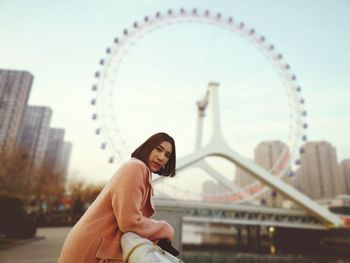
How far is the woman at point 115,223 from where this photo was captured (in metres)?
1.19

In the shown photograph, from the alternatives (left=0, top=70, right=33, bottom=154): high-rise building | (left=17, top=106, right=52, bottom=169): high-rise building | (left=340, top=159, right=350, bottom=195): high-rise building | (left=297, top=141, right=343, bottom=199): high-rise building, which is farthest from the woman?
(left=340, top=159, right=350, bottom=195): high-rise building

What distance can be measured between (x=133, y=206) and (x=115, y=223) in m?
0.16

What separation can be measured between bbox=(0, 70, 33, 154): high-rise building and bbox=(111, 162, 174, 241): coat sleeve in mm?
44546

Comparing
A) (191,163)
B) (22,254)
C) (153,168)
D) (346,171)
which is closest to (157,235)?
(153,168)

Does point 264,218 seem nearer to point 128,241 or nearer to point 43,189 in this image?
point 43,189

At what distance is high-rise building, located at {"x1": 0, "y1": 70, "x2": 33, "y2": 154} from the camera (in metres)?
41.7

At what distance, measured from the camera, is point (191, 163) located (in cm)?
2366

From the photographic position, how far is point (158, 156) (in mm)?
1559

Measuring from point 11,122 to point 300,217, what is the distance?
39.7 metres

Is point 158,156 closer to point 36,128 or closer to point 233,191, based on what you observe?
point 233,191

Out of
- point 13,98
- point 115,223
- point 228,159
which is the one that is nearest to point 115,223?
point 115,223

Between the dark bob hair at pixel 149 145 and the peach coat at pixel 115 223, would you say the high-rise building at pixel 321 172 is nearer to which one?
the dark bob hair at pixel 149 145

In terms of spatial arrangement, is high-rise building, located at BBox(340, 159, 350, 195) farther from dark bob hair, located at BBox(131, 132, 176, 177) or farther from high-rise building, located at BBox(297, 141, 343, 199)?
dark bob hair, located at BBox(131, 132, 176, 177)

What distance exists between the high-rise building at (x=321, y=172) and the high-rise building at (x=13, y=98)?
56.2 m
